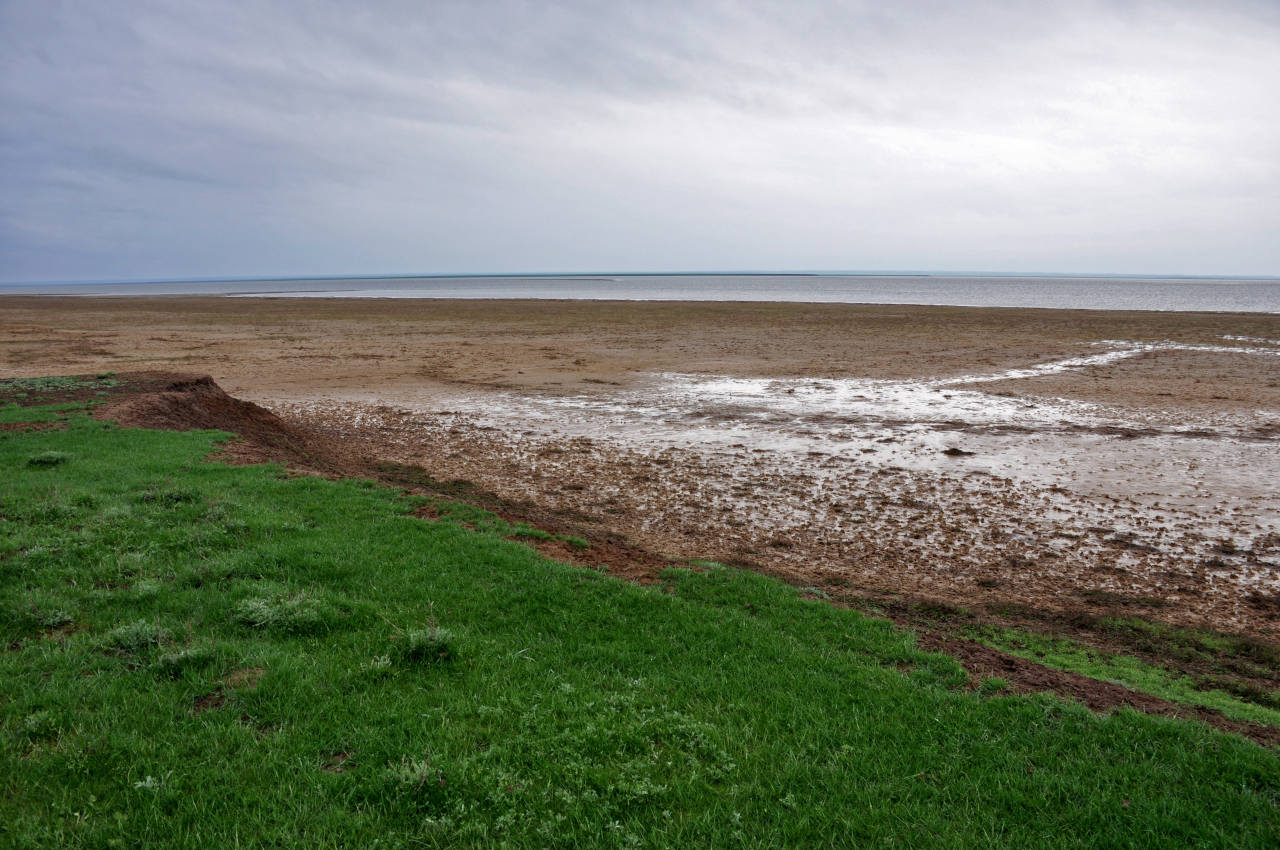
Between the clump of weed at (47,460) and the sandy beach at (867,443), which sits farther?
the clump of weed at (47,460)

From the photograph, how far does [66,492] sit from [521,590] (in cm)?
700

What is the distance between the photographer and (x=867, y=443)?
16.5m

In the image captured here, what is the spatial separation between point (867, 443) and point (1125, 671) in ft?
32.9

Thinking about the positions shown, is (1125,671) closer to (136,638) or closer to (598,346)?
(136,638)

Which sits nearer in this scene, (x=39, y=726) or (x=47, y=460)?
(x=39, y=726)

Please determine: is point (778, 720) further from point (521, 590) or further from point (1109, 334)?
point (1109, 334)

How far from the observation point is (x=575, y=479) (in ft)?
44.9

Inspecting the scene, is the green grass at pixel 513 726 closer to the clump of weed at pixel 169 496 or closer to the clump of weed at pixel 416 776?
the clump of weed at pixel 416 776

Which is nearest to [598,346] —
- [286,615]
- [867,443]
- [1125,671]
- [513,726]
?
[867,443]

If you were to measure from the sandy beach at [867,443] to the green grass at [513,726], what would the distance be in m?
3.13

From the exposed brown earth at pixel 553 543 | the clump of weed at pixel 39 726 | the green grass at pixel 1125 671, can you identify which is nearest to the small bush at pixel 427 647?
the exposed brown earth at pixel 553 543

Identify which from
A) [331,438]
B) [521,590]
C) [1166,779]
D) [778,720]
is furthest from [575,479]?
[1166,779]

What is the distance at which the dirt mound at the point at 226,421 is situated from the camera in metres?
13.5

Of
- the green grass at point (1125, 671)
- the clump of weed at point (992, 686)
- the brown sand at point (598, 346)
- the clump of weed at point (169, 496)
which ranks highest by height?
the brown sand at point (598, 346)
